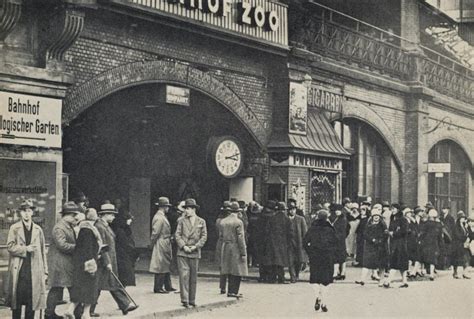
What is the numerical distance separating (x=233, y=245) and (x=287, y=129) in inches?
285

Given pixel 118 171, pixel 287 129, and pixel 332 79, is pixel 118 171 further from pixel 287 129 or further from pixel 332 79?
pixel 332 79

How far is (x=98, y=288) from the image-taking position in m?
12.4

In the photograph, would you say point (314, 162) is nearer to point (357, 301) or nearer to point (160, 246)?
point (357, 301)

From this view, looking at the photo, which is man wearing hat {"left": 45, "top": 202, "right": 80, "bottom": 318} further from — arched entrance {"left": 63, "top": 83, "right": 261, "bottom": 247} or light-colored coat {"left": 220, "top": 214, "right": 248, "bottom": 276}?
arched entrance {"left": 63, "top": 83, "right": 261, "bottom": 247}

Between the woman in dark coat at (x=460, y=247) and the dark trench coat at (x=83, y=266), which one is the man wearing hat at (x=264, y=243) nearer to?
the woman in dark coat at (x=460, y=247)

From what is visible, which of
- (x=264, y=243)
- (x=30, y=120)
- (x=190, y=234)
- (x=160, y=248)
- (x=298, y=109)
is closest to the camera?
(x=190, y=234)

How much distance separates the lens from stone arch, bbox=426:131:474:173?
31864mm

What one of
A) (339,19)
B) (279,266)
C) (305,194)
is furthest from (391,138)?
(279,266)

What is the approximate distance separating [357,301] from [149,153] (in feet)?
32.2

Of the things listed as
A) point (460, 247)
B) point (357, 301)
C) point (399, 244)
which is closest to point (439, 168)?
point (460, 247)

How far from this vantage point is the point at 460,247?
22203mm

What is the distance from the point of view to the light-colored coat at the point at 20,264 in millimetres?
11641

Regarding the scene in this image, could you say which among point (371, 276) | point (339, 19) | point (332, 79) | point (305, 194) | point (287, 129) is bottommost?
point (371, 276)

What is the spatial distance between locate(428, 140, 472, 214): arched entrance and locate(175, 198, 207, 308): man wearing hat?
797 inches
